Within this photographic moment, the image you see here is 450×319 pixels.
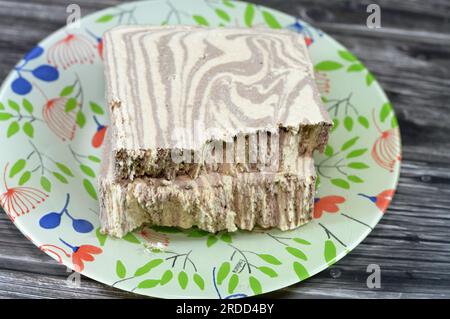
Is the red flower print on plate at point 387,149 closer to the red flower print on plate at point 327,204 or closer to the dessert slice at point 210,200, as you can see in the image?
the red flower print on plate at point 327,204

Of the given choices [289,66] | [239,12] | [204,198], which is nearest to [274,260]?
[204,198]

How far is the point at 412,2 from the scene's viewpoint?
11.0 feet

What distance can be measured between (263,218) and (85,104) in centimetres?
91

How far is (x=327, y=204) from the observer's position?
7.74ft

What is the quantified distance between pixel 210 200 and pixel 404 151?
101cm

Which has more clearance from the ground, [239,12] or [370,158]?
[239,12]

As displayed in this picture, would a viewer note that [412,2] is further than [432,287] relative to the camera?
Yes

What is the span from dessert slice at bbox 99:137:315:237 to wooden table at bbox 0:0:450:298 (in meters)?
0.24

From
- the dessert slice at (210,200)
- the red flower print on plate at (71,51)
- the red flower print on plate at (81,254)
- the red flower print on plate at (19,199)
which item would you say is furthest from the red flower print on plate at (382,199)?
the red flower print on plate at (71,51)

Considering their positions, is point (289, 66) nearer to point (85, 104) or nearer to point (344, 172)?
point (344, 172)

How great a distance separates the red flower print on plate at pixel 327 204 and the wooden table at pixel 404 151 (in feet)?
0.61

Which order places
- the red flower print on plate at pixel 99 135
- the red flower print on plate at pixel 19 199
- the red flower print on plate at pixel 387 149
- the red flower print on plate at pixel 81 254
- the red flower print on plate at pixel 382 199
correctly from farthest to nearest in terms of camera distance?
the red flower print on plate at pixel 99 135
the red flower print on plate at pixel 387 149
the red flower print on plate at pixel 382 199
the red flower print on plate at pixel 19 199
the red flower print on plate at pixel 81 254

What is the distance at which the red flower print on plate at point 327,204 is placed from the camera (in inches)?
91.7

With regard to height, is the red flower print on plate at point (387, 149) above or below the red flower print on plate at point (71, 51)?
below
